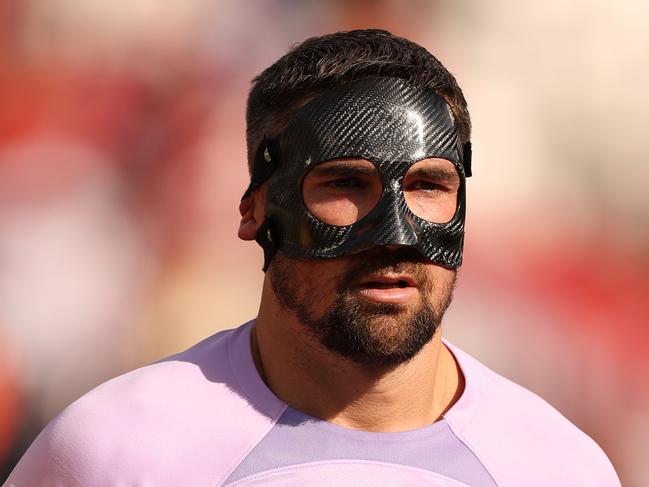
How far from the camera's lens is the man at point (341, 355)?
6.55 ft

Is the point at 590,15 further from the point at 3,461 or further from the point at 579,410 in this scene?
the point at 3,461

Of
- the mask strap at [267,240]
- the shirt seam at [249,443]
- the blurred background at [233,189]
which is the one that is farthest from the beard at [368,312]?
the blurred background at [233,189]

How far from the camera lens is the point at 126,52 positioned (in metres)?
4.05

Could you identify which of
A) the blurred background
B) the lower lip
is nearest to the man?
the lower lip

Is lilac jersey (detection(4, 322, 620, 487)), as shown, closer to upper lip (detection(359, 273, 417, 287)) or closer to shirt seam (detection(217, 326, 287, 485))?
shirt seam (detection(217, 326, 287, 485))

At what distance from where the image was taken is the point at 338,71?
2.20 meters

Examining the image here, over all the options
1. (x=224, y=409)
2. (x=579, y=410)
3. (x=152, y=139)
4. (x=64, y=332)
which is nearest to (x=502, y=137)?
(x=579, y=410)

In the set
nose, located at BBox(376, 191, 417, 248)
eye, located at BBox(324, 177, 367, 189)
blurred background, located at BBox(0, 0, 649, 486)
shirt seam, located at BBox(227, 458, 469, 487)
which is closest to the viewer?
shirt seam, located at BBox(227, 458, 469, 487)

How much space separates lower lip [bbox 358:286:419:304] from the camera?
6.73ft

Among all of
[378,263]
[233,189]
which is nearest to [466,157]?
[378,263]

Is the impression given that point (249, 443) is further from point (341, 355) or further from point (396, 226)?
point (396, 226)

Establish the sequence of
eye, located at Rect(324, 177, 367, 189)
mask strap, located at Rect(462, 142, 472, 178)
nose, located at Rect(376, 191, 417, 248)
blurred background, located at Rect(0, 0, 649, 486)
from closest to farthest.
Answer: nose, located at Rect(376, 191, 417, 248), eye, located at Rect(324, 177, 367, 189), mask strap, located at Rect(462, 142, 472, 178), blurred background, located at Rect(0, 0, 649, 486)

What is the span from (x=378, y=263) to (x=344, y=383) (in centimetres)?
31

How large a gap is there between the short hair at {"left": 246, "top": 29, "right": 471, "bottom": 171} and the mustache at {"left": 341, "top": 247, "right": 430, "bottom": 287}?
417 mm
